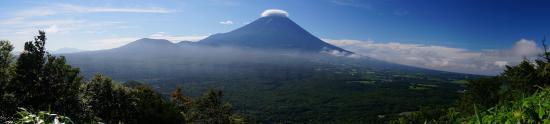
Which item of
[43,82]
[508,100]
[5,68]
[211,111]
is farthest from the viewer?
[211,111]

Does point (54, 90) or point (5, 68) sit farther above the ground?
point (5, 68)

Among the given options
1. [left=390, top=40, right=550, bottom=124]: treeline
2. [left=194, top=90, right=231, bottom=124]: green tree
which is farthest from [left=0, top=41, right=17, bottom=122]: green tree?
[left=194, top=90, right=231, bottom=124]: green tree

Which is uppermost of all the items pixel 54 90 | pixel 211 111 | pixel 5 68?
pixel 5 68

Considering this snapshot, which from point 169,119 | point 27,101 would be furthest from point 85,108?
point 169,119

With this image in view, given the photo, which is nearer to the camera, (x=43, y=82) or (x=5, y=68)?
(x=5, y=68)

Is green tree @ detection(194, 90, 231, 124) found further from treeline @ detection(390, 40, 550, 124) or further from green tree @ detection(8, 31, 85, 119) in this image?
green tree @ detection(8, 31, 85, 119)

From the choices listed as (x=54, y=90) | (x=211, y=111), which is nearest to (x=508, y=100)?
(x=54, y=90)

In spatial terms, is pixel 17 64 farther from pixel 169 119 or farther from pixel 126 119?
pixel 169 119

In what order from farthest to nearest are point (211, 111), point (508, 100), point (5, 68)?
point (211, 111)
point (5, 68)
point (508, 100)

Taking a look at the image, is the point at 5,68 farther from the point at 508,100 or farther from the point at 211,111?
the point at 211,111

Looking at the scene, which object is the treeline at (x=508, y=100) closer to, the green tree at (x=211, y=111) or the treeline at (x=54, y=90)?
the treeline at (x=54, y=90)
